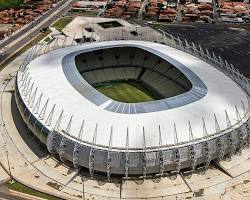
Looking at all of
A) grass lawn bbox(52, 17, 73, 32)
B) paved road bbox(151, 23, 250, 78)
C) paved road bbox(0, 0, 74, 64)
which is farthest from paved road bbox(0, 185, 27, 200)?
grass lawn bbox(52, 17, 73, 32)

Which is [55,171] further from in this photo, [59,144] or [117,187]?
[117,187]

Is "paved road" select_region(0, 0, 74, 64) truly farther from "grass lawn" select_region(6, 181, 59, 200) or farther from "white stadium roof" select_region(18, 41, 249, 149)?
"grass lawn" select_region(6, 181, 59, 200)

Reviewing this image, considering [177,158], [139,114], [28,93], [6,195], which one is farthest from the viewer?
[28,93]

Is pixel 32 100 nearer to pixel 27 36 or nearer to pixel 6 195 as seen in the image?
pixel 6 195

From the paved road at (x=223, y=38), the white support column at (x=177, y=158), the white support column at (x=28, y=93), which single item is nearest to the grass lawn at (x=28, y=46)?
the white support column at (x=28, y=93)

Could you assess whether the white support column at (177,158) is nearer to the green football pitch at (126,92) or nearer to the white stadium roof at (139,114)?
the white stadium roof at (139,114)

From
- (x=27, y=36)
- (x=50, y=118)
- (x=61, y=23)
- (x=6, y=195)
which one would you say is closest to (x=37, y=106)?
(x=50, y=118)
